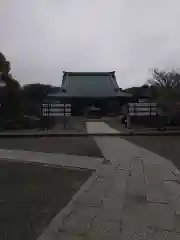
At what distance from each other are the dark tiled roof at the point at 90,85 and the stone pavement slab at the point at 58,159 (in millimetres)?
36584

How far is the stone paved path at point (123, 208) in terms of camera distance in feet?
11.9

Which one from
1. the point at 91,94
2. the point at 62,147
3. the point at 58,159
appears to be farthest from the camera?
the point at 91,94

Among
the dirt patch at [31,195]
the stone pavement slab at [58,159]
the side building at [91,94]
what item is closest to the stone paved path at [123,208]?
the dirt patch at [31,195]

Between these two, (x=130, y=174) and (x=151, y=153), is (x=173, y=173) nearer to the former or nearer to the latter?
(x=130, y=174)

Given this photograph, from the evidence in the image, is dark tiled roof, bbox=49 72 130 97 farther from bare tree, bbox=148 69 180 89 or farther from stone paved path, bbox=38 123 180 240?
stone paved path, bbox=38 123 180 240

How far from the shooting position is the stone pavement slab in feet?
26.5

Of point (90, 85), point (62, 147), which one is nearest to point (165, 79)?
point (90, 85)

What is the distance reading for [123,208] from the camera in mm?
4520

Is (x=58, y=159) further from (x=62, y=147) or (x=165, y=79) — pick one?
(x=165, y=79)

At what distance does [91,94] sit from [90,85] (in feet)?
9.67

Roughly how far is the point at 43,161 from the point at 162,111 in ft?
47.6

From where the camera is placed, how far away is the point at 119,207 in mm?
4562

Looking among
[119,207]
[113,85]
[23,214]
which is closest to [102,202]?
[119,207]

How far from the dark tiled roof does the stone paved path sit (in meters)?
39.5
